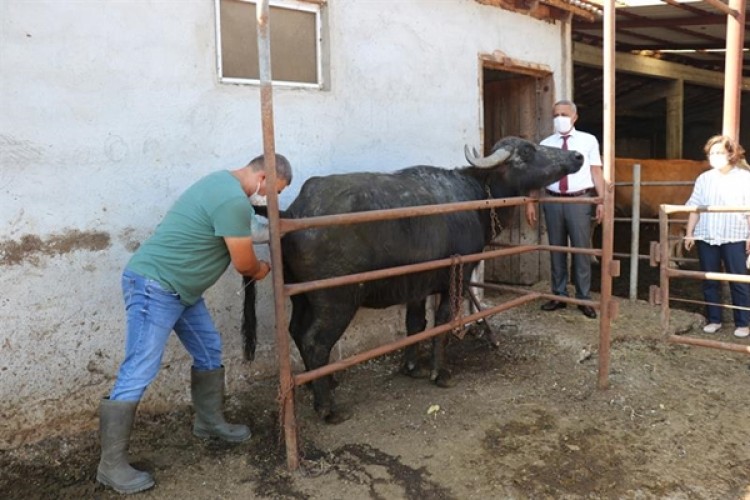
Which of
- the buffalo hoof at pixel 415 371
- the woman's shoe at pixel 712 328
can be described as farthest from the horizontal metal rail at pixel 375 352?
the woman's shoe at pixel 712 328

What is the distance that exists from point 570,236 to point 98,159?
13.9ft

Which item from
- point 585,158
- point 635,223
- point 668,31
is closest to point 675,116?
point 668,31

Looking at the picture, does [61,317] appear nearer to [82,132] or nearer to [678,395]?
[82,132]

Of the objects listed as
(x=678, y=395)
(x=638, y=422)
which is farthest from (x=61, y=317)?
(x=678, y=395)

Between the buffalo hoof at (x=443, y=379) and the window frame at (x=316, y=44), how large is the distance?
2.37m

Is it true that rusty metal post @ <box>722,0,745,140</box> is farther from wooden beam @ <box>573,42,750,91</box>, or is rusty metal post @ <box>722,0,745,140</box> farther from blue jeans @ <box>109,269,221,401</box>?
blue jeans @ <box>109,269,221,401</box>

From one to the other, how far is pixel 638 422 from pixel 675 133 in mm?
10336

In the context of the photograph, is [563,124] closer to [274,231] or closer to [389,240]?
[389,240]

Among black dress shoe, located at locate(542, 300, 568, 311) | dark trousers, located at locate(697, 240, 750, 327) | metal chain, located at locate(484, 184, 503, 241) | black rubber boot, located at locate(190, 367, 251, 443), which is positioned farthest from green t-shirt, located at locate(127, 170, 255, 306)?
dark trousers, located at locate(697, 240, 750, 327)

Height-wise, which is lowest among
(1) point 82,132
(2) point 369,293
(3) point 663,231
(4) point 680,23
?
(2) point 369,293

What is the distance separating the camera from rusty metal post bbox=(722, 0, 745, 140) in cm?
529

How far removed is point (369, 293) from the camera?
3.99 meters

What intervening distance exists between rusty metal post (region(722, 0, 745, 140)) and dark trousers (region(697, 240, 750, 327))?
112 centimetres

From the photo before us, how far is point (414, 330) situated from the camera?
15.4ft
